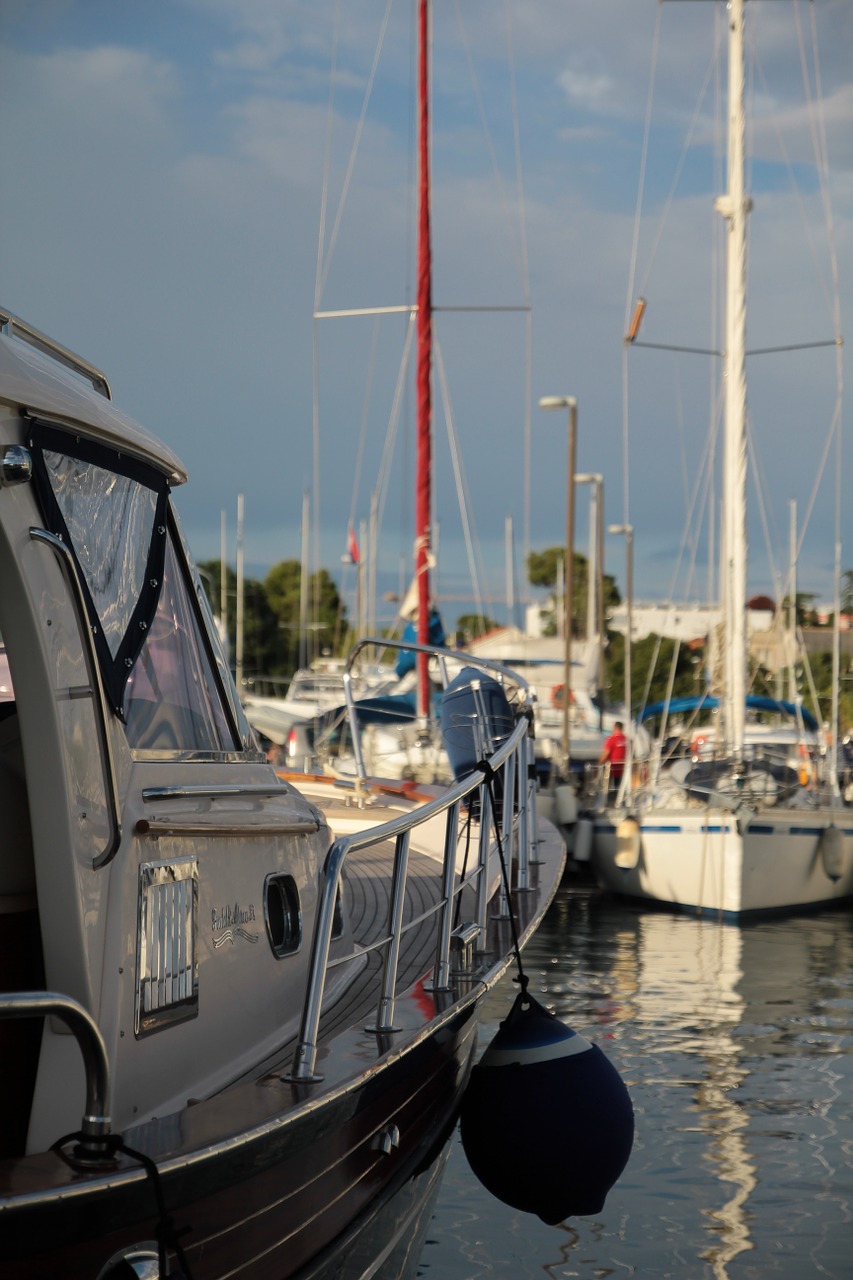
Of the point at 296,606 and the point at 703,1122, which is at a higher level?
the point at 296,606

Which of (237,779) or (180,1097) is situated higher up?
(237,779)

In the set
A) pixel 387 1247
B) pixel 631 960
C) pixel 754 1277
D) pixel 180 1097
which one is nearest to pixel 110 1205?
pixel 180 1097

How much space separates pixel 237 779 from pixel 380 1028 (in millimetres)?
740

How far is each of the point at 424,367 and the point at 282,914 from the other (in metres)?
15.5

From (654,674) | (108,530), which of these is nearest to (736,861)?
(108,530)

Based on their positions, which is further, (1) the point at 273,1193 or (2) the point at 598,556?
(2) the point at 598,556

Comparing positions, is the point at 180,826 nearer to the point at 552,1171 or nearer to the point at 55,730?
the point at 55,730

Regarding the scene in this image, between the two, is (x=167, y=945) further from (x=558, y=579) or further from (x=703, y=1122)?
(x=558, y=579)

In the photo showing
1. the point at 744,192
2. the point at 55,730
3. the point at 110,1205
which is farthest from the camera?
the point at 744,192

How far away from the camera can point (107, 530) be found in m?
2.99

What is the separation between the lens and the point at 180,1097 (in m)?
3.00

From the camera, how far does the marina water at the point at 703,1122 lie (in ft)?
18.8

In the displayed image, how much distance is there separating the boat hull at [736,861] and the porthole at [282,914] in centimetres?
1208

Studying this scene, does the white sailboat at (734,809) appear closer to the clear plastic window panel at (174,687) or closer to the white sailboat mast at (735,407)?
the white sailboat mast at (735,407)
